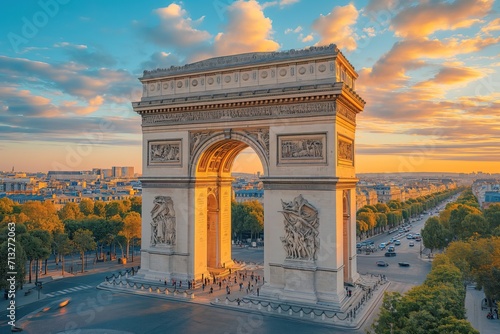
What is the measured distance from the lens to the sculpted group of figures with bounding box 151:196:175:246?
29672mm

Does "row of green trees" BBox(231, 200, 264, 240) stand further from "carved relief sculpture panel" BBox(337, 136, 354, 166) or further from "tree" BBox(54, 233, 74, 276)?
"carved relief sculpture panel" BBox(337, 136, 354, 166)

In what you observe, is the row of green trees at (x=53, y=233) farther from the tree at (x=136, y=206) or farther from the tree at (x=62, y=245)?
the tree at (x=136, y=206)

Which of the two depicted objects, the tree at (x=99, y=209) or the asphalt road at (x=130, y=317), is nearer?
the asphalt road at (x=130, y=317)

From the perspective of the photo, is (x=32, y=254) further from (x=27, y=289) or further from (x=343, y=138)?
(x=343, y=138)

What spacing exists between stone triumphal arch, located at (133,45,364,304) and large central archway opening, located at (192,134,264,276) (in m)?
0.10

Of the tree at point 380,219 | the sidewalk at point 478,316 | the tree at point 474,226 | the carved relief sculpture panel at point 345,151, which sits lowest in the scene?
the sidewalk at point 478,316

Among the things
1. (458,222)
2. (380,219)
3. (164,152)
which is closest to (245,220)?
(380,219)

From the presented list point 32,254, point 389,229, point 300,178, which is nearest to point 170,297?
point 300,178

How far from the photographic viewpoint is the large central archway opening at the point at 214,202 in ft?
96.8

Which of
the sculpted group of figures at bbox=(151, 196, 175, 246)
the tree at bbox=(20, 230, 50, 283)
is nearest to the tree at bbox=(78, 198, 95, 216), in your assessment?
the tree at bbox=(20, 230, 50, 283)

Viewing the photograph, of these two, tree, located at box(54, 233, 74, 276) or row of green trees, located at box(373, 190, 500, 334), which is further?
tree, located at box(54, 233, 74, 276)

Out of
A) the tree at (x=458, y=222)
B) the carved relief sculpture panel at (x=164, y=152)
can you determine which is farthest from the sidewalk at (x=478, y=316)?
the carved relief sculpture panel at (x=164, y=152)

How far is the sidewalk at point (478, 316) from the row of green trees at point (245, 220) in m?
31.9

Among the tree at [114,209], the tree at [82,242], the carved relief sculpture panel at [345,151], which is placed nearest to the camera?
the carved relief sculpture panel at [345,151]
